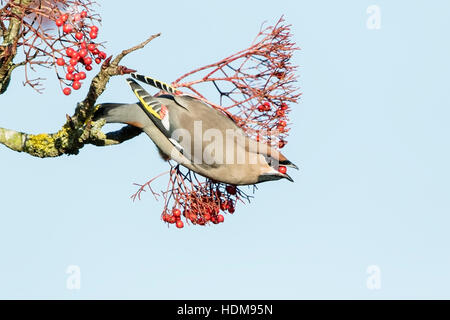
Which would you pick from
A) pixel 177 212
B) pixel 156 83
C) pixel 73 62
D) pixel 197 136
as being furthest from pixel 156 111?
pixel 73 62

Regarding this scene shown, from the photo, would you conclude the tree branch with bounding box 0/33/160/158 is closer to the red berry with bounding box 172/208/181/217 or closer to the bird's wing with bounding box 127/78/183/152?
the bird's wing with bounding box 127/78/183/152

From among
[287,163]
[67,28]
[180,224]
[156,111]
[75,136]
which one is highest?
[67,28]

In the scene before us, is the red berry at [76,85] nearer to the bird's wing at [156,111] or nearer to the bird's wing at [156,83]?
the bird's wing at [156,83]

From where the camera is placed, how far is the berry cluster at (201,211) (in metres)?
4.66

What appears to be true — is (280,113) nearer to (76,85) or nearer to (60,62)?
(76,85)

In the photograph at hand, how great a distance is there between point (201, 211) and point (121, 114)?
974 mm

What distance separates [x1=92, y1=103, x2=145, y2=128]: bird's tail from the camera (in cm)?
487

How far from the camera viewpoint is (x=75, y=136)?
14.6 feet

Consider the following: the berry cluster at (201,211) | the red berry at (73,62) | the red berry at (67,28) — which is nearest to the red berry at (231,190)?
the berry cluster at (201,211)

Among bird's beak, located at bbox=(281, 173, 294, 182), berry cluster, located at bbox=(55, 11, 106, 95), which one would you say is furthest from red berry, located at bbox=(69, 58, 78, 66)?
bird's beak, located at bbox=(281, 173, 294, 182)

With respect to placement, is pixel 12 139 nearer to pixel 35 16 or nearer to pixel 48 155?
pixel 48 155

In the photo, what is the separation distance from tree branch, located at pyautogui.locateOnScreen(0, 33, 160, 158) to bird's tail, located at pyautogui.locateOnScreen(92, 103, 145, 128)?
0.08m

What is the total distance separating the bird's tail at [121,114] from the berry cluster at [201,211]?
0.72m
